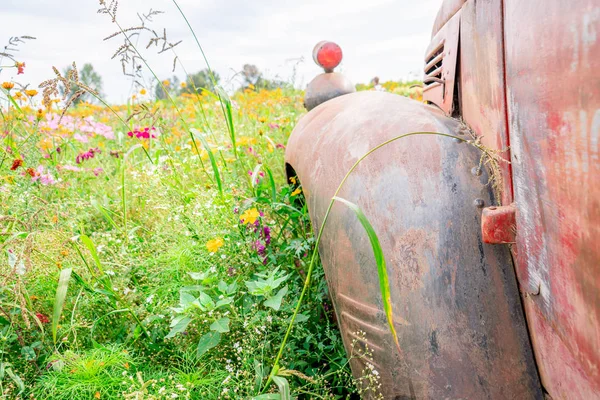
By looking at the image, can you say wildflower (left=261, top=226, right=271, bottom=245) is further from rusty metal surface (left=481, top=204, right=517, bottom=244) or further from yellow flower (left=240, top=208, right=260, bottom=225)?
rusty metal surface (left=481, top=204, right=517, bottom=244)

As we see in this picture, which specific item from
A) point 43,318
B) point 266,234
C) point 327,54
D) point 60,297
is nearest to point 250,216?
point 266,234

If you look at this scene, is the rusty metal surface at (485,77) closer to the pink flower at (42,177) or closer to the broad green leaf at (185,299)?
the broad green leaf at (185,299)

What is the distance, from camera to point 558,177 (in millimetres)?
799

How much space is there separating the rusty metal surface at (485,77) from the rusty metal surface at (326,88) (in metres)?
1.29

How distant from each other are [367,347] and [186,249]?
45.6 inches

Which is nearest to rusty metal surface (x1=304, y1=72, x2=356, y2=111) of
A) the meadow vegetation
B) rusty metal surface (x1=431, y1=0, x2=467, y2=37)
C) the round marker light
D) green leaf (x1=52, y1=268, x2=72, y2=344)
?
the round marker light

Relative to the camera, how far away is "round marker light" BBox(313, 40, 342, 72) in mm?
2664

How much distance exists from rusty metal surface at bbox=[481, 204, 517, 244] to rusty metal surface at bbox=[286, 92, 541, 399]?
61mm

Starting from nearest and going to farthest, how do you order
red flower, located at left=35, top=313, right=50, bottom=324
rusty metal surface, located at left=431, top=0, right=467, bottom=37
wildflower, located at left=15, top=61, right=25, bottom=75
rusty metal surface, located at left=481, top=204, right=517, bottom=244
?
rusty metal surface, located at left=481, top=204, right=517, bottom=244, rusty metal surface, located at left=431, top=0, right=467, bottom=37, red flower, located at left=35, top=313, right=50, bottom=324, wildflower, located at left=15, top=61, right=25, bottom=75

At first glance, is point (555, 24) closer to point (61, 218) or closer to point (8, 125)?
point (61, 218)

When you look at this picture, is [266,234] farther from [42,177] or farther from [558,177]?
[42,177]

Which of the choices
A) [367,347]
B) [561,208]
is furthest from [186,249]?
[561,208]

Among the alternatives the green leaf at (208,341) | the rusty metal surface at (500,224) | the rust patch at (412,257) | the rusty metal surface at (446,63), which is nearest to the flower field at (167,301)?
the green leaf at (208,341)

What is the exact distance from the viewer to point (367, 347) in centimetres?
118
